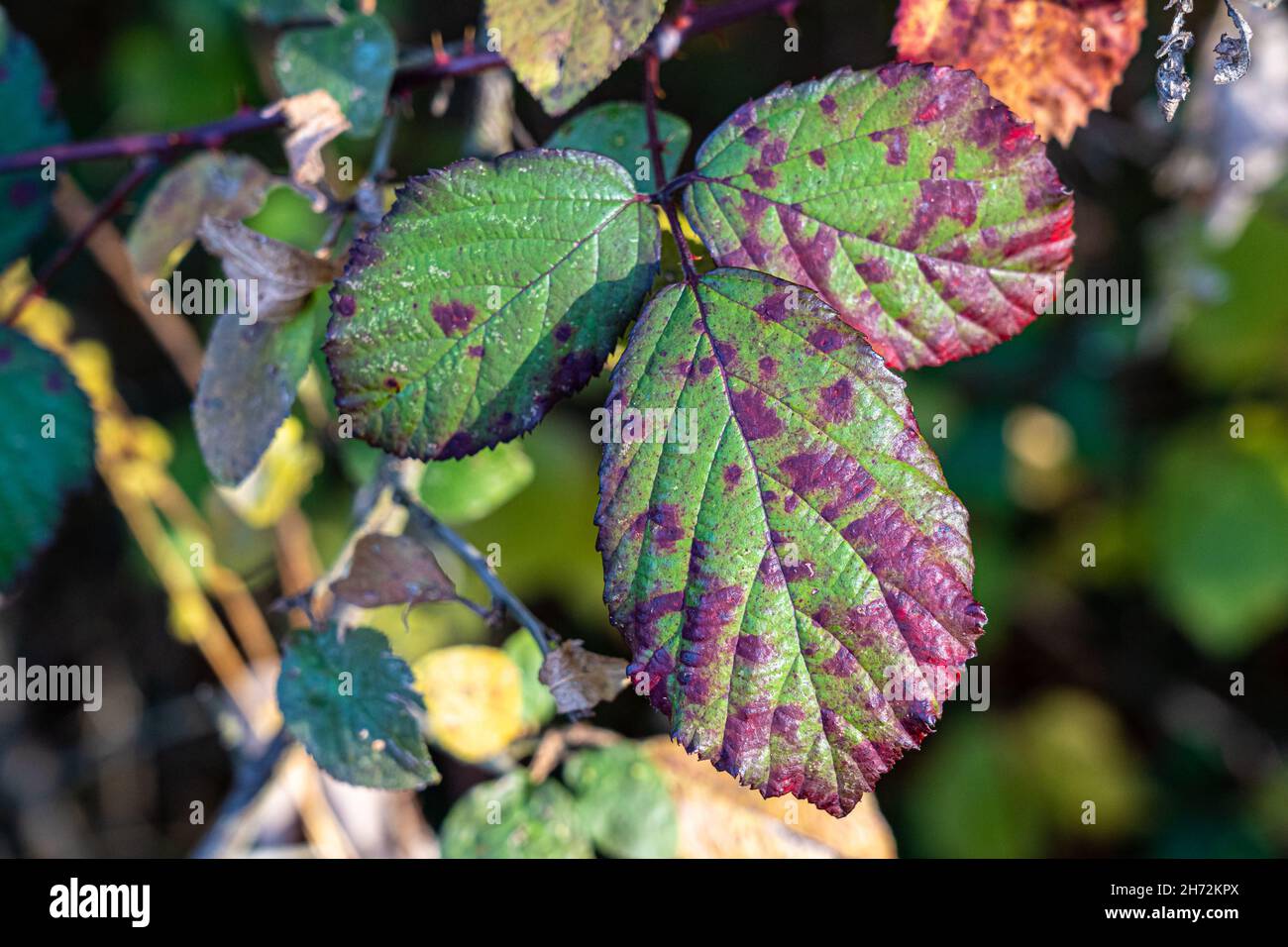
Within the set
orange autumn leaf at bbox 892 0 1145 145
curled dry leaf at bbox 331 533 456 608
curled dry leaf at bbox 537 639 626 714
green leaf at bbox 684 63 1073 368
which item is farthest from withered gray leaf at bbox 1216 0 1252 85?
curled dry leaf at bbox 331 533 456 608

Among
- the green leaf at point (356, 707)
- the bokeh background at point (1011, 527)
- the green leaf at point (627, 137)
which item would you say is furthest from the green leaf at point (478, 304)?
the bokeh background at point (1011, 527)

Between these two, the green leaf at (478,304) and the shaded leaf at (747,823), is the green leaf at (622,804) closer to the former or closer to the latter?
the shaded leaf at (747,823)

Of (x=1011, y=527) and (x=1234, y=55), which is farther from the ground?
(x=1234, y=55)

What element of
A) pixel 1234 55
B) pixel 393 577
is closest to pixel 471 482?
pixel 393 577

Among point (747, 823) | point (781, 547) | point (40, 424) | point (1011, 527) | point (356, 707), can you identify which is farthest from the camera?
point (1011, 527)

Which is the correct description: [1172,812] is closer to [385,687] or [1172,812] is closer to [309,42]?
[385,687]

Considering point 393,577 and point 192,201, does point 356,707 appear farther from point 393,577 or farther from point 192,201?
point 192,201

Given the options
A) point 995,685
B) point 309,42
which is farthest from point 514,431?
point 995,685
